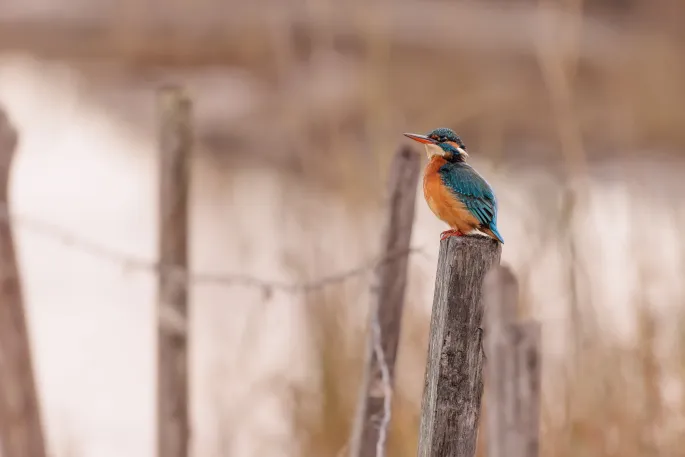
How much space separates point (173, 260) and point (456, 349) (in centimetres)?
76

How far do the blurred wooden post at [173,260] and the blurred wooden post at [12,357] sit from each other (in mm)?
186

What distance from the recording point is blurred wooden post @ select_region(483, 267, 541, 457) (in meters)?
1.11

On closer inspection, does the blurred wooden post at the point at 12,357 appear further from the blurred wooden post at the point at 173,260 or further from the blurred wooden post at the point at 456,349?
the blurred wooden post at the point at 456,349

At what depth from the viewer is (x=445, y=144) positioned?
93 cm

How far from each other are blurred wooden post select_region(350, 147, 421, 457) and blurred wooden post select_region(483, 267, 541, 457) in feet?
0.40

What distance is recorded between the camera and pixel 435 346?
88cm

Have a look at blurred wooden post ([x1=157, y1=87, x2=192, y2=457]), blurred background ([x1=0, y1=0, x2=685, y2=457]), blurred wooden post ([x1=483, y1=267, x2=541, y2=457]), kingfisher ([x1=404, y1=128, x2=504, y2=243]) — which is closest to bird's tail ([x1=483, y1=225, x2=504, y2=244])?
kingfisher ([x1=404, y1=128, x2=504, y2=243])

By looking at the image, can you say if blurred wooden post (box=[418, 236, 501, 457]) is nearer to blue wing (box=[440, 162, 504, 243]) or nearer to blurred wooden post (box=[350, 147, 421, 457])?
blue wing (box=[440, 162, 504, 243])

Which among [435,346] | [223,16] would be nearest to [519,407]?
[435,346]

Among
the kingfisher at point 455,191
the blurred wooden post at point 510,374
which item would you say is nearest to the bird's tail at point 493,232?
the kingfisher at point 455,191

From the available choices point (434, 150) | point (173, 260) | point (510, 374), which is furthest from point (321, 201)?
point (434, 150)

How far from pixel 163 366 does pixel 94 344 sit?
1.86 meters

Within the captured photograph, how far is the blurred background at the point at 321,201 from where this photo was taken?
1988mm

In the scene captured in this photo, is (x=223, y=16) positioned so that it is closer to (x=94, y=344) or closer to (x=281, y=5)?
(x=94, y=344)
